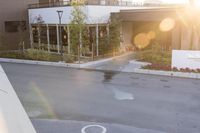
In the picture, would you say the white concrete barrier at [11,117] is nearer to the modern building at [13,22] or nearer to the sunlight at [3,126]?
the sunlight at [3,126]

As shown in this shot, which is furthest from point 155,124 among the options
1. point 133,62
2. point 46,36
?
point 46,36

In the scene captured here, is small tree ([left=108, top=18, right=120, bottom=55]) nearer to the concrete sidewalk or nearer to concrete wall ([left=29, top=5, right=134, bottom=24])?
concrete wall ([left=29, top=5, right=134, bottom=24])

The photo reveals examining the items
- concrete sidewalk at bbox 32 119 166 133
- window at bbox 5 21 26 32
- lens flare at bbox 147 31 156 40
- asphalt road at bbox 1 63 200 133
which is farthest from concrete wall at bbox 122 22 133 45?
concrete sidewalk at bbox 32 119 166 133

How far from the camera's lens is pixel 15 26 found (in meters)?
26.6

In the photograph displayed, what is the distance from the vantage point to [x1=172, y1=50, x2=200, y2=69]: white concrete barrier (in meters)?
15.3

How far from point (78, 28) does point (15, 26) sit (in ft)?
34.0

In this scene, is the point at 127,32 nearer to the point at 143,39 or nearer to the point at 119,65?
the point at 143,39

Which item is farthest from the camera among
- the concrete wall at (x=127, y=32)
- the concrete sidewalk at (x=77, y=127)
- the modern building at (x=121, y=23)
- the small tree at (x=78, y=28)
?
the concrete wall at (x=127, y=32)

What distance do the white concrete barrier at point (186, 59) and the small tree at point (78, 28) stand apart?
23.3 feet

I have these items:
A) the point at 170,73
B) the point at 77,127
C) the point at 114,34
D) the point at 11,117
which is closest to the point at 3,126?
the point at 11,117

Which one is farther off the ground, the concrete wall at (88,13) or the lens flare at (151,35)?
the concrete wall at (88,13)

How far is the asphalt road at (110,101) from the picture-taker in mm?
8273

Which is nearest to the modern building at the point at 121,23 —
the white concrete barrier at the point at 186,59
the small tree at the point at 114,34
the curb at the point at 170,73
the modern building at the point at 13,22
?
the small tree at the point at 114,34

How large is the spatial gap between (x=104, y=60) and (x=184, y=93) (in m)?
8.92
